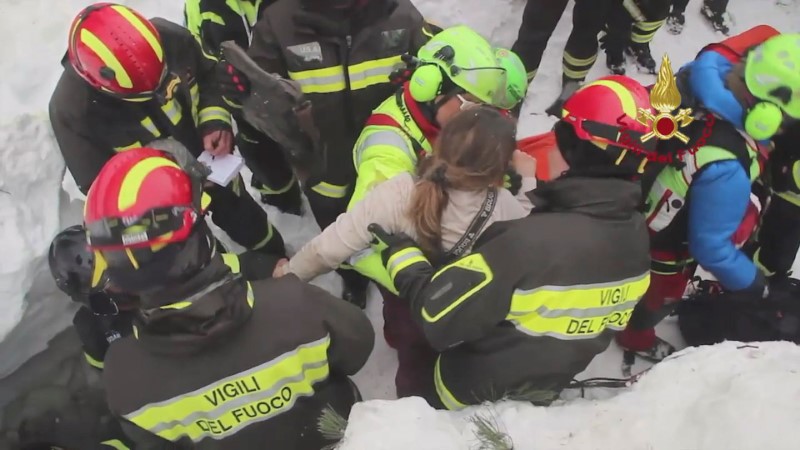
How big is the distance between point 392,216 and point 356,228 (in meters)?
0.16

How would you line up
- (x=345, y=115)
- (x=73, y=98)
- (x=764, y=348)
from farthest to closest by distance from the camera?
(x=345, y=115)
(x=73, y=98)
(x=764, y=348)

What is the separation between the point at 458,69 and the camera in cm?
267

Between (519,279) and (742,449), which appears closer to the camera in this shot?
(742,449)

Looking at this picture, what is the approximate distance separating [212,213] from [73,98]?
99cm

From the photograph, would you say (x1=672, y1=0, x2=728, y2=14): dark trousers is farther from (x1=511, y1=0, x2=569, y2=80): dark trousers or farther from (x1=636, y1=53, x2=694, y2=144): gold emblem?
(x1=636, y1=53, x2=694, y2=144): gold emblem

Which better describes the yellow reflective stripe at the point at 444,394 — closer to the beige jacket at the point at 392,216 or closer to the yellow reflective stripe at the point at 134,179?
the beige jacket at the point at 392,216

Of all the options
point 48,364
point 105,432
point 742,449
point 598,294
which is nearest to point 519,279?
point 598,294

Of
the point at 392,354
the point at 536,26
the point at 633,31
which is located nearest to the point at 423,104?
the point at 392,354

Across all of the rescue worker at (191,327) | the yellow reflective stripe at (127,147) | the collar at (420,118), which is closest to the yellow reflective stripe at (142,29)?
the yellow reflective stripe at (127,147)

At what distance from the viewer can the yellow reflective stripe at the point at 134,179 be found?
1.85 metres

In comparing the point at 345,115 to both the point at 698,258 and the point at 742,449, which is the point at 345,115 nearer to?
the point at 698,258

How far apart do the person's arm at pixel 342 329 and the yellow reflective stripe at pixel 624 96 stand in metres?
1.20

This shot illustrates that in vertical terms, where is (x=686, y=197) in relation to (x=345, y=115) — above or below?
Answer: below

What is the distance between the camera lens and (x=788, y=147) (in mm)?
2725
